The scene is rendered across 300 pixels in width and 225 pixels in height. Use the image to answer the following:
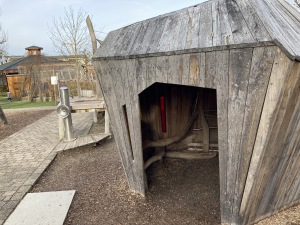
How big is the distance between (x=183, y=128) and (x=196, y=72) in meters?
Result: 2.78

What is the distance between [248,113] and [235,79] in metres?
0.35

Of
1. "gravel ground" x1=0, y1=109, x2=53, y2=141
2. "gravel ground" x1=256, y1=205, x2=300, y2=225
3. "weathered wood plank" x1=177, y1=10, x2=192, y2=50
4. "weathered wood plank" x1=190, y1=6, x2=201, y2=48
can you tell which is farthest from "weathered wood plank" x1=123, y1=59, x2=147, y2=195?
"gravel ground" x1=0, y1=109, x2=53, y2=141

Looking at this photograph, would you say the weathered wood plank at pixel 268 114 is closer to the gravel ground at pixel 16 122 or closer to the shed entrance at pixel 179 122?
the shed entrance at pixel 179 122

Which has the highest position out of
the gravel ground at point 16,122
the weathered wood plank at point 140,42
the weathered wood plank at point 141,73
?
the weathered wood plank at point 140,42

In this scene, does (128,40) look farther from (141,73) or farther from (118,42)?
(141,73)

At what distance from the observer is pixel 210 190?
378cm

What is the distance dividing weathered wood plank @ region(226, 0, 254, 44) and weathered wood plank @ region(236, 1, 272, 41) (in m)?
0.03

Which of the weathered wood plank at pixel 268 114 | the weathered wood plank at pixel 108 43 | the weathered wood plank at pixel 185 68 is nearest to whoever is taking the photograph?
the weathered wood plank at pixel 268 114

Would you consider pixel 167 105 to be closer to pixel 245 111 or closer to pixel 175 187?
pixel 175 187

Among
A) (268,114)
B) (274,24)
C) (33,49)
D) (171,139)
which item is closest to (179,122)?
(171,139)

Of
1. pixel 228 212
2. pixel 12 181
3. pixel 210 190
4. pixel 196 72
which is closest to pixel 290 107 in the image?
pixel 196 72

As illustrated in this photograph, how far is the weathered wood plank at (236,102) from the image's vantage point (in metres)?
2.03

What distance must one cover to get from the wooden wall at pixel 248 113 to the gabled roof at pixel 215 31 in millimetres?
76

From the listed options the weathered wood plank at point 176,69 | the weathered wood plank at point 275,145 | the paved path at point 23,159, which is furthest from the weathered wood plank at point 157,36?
the paved path at point 23,159
